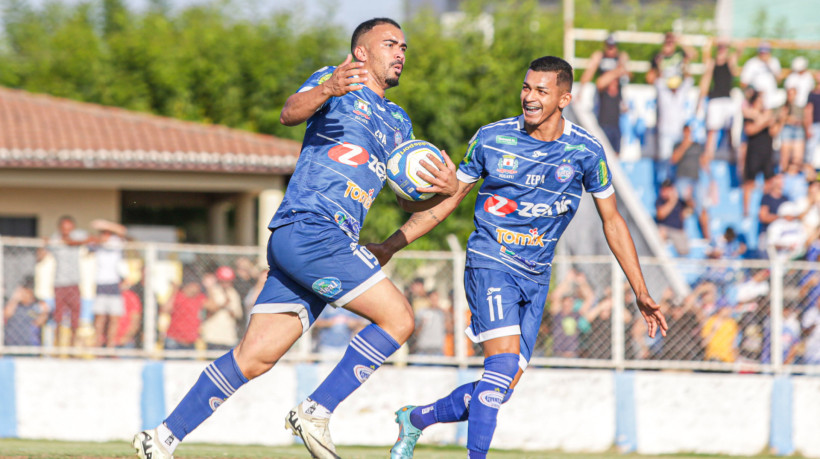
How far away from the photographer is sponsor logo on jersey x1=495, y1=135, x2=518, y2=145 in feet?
22.6

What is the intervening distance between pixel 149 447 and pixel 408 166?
82.1 inches

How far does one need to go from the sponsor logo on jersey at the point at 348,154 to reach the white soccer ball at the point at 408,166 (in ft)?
0.69

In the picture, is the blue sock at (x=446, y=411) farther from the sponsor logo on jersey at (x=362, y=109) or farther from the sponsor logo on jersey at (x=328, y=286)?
the sponsor logo on jersey at (x=362, y=109)

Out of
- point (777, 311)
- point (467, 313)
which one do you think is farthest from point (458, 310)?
point (777, 311)

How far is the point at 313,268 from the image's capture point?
569 cm

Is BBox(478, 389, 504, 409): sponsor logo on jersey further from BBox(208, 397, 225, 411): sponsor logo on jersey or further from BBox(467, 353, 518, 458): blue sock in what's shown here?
BBox(208, 397, 225, 411): sponsor logo on jersey

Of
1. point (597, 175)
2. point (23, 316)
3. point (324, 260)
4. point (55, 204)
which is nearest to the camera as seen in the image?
point (324, 260)

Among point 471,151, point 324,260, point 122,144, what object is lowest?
point 324,260

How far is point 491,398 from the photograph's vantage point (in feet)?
21.1

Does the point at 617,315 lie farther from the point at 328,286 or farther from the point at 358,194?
the point at 328,286

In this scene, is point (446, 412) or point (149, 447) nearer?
point (149, 447)

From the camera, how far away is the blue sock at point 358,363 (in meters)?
5.84

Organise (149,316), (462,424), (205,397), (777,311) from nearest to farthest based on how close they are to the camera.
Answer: (205,397)
(149,316)
(462,424)
(777,311)

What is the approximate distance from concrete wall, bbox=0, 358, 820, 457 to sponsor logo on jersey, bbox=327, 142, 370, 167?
269 inches
